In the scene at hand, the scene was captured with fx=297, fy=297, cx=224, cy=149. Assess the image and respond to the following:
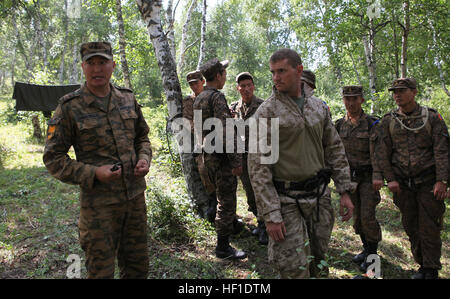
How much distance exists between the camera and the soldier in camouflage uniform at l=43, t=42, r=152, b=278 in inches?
95.8

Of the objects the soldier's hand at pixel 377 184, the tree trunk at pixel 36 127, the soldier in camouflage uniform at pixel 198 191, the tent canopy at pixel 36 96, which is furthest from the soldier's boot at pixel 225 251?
the tree trunk at pixel 36 127

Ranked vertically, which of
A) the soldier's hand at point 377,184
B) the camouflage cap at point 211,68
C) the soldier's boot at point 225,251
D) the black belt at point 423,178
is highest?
the camouflage cap at point 211,68

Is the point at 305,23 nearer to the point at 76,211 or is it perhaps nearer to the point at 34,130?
the point at 76,211

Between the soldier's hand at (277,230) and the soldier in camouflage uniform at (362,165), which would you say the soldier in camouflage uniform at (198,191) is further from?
the soldier's hand at (277,230)

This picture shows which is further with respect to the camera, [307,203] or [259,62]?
[259,62]

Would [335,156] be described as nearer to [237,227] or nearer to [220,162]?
[220,162]

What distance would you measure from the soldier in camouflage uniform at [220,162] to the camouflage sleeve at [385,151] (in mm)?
1828

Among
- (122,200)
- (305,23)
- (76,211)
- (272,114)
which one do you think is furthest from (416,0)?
(76,211)

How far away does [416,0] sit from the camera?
7141 millimetres

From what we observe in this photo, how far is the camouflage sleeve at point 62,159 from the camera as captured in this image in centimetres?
239

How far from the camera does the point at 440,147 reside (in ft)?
11.5

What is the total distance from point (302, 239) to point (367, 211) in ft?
6.17

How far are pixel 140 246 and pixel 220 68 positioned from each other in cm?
264

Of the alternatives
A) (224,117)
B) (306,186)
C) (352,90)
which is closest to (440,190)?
(352,90)
